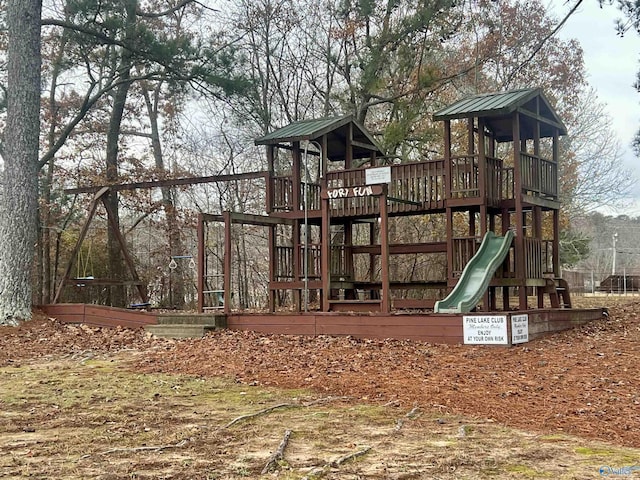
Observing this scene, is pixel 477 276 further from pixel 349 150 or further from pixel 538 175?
pixel 349 150

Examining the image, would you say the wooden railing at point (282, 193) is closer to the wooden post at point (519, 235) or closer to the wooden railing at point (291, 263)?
the wooden railing at point (291, 263)

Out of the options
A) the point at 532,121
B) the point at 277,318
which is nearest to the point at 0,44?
the point at 277,318

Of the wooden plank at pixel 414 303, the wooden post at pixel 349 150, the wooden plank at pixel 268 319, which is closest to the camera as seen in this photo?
the wooden plank at pixel 268 319

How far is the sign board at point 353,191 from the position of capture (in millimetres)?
13375

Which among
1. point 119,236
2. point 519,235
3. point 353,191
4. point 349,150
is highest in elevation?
point 349,150

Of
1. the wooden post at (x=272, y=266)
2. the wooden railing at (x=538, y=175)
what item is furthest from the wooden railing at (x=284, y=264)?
the wooden railing at (x=538, y=175)

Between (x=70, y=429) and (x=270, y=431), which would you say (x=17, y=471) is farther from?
(x=270, y=431)

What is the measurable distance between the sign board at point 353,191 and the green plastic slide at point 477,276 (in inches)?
87.0

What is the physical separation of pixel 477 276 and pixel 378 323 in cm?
211

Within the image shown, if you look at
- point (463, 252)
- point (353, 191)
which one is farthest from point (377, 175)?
point (463, 252)

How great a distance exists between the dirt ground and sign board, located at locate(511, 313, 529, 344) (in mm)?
231

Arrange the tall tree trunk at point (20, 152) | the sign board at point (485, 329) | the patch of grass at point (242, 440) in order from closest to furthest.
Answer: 1. the patch of grass at point (242, 440)
2. the sign board at point (485, 329)
3. the tall tree trunk at point (20, 152)

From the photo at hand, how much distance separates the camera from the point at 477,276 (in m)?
13.3

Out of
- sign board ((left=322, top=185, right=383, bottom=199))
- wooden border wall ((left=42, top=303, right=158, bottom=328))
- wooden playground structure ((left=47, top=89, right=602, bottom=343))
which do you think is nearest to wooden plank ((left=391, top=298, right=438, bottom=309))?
wooden playground structure ((left=47, top=89, right=602, bottom=343))
